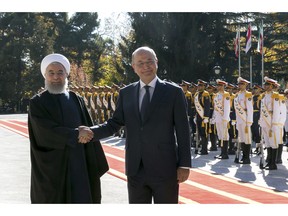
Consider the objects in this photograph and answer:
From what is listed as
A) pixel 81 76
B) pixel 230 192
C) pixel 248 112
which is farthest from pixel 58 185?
pixel 81 76

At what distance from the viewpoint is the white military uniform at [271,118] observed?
12641 millimetres

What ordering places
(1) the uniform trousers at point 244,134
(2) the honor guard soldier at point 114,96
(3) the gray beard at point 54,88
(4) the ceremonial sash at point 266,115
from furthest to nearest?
(2) the honor guard soldier at point 114,96 → (1) the uniform trousers at point 244,134 → (4) the ceremonial sash at point 266,115 → (3) the gray beard at point 54,88

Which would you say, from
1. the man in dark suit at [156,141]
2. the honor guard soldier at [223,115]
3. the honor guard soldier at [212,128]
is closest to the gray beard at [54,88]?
the man in dark suit at [156,141]

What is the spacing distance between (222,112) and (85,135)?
10.2 metres

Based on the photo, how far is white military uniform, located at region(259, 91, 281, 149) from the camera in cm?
1264

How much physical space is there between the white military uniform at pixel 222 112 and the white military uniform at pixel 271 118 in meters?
1.94


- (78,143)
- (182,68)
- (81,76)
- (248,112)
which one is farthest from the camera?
(81,76)

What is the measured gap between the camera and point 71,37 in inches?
2276

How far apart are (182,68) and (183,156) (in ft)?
109

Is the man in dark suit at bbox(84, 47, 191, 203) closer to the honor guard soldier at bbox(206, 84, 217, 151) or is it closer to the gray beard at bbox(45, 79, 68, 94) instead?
the gray beard at bbox(45, 79, 68, 94)

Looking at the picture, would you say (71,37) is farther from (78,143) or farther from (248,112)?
(78,143)

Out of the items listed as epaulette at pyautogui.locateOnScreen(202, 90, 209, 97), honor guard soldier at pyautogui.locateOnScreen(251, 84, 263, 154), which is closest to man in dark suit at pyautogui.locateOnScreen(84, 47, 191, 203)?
honor guard soldier at pyautogui.locateOnScreen(251, 84, 263, 154)

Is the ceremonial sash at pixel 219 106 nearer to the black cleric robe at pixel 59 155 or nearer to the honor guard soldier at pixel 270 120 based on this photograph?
the honor guard soldier at pixel 270 120

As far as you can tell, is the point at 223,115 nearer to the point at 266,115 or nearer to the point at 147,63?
the point at 266,115
